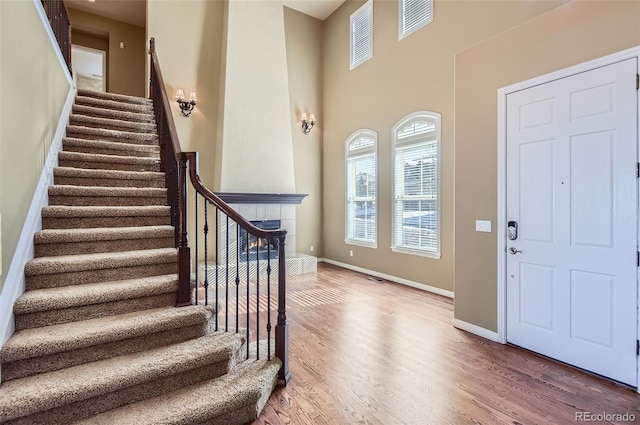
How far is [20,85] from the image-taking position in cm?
215

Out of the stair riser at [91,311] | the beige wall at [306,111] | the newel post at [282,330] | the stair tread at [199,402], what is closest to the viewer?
the stair tread at [199,402]

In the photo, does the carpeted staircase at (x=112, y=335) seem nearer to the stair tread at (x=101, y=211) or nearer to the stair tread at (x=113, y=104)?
the stair tread at (x=101, y=211)

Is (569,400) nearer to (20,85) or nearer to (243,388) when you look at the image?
(243,388)

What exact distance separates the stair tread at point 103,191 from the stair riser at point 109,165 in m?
0.40

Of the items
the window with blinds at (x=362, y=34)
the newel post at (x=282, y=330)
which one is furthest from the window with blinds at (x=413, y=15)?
the newel post at (x=282, y=330)

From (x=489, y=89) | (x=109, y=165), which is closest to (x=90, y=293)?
(x=109, y=165)

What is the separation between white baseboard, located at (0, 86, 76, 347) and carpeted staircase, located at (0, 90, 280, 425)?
0.06m

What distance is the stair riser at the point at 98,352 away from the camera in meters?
1.73

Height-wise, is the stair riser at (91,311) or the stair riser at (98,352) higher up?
the stair riser at (91,311)

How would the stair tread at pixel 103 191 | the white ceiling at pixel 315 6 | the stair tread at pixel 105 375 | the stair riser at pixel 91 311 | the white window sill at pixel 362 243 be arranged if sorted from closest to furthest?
the stair tread at pixel 105 375, the stair riser at pixel 91 311, the stair tread at pixel 103 191, the white window sill at pixel 362 243, the white ceiling at pixel 315 6

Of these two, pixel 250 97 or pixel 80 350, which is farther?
pixel 250 97

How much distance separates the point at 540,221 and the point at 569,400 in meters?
1.38

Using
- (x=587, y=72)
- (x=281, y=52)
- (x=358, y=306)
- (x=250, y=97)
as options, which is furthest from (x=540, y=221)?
(x=281, y=52)

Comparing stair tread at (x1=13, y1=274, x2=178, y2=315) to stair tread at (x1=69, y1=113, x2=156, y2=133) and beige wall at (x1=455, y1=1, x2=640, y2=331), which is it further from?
beige wall at (x1=455, y1=1, x2=640, y2=331)
